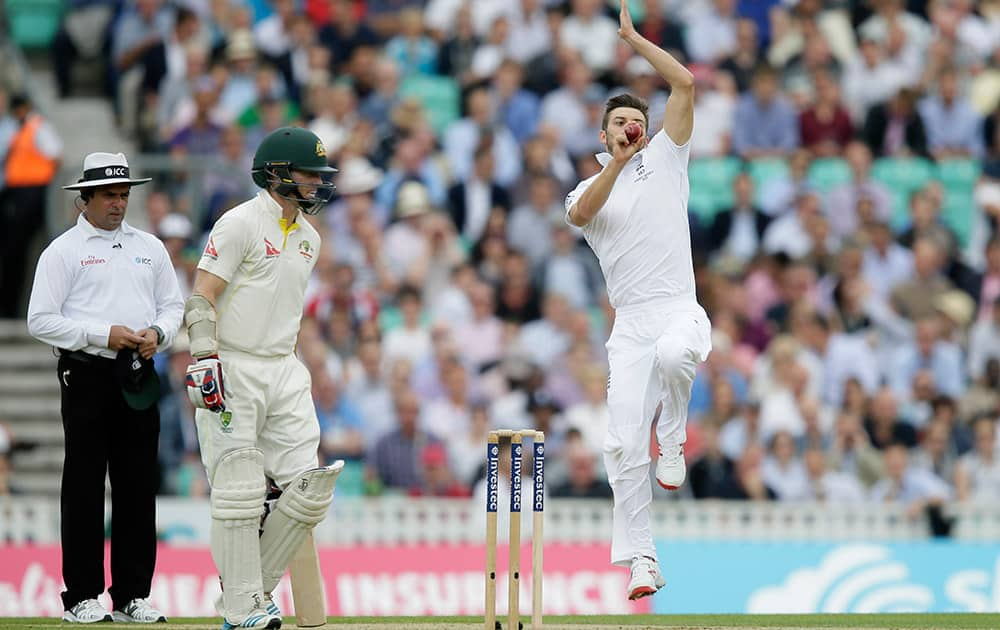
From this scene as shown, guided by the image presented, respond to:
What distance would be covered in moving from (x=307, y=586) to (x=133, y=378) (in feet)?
4.96

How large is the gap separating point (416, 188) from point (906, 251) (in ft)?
14.9

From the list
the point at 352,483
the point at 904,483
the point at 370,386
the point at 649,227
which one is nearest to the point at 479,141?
the point at 370,386

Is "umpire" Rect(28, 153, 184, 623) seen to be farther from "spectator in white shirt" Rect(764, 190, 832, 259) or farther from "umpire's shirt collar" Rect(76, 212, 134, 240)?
"spectator in white shirt" Rect(764, 190, 832, 259)

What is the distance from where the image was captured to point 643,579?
993cm

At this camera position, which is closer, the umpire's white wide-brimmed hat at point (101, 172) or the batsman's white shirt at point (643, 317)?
the batsman's white shirt at point (643, 317)

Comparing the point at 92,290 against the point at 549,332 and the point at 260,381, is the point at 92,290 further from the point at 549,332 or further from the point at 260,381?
the point at 549,332

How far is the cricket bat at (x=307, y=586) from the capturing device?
33.4 feet

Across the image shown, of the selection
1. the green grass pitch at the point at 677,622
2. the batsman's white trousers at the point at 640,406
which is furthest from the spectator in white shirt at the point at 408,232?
the batsman's white trousers at the point at 640,406

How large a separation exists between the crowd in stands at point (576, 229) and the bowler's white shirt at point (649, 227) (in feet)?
18.3

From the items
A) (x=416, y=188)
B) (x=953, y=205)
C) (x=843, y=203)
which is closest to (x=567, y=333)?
(x=416, y=188)

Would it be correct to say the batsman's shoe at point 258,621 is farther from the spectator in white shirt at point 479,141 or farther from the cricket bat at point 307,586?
the spectator in white shirt at point 479,141

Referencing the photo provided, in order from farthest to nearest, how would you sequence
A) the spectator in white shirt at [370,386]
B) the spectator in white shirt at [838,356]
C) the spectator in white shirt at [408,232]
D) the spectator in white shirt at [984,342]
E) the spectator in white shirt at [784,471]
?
1. the spectator in white shirt at [984,342]
2. the spectator in white shirt at [408,232]
3. the spectator in white shirt at [838,356]
4. the spectator in white shirt at [370,386]
5. the spectator in white shirt at [784,471]

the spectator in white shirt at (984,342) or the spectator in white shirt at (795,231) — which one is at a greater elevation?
the spectator in white shirt at (795,231)

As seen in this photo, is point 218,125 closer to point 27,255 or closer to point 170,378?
point 27,255
